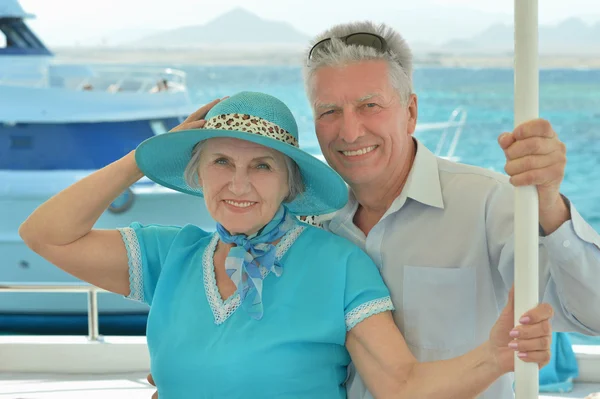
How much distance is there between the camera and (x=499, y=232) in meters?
1.46

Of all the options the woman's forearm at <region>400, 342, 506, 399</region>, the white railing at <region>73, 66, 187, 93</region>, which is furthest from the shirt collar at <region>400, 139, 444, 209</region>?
the white railing at <region>73, 66, 187, 93</region>

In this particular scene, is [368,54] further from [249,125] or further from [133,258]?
[133,258]

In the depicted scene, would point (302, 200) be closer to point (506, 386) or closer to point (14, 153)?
point (506, 386)

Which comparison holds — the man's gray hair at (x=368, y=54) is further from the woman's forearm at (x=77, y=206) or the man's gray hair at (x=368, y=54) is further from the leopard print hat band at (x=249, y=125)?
the woman's forearm at (x=77, y=206)

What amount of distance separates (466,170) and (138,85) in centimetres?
1096

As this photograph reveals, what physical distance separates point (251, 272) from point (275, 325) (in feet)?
0.35

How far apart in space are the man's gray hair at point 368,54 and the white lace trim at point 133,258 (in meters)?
0.46

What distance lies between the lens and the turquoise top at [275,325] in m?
1.42

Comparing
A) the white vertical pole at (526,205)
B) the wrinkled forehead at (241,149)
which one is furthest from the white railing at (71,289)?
the white vertical pole at (526,205)

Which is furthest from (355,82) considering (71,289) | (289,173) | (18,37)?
(18,37)

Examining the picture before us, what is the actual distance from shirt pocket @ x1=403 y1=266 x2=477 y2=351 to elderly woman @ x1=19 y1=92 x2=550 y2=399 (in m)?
0.08

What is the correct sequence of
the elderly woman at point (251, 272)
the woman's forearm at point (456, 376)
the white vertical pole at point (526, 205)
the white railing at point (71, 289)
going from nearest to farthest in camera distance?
the white vertical pole at point (526, 205) < the woman's forearm at point (456, 376) < the elderly woman at point (251, 272) < the white railing at point (71, 289)

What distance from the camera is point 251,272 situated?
145cm

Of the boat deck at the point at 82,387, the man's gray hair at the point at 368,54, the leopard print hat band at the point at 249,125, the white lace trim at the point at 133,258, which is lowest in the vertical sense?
the white lace trim at the point at 133,258
